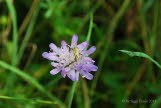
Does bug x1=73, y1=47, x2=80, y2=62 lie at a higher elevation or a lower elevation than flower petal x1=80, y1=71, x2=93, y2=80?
higher

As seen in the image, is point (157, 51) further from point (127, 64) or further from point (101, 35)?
point (101, 35)

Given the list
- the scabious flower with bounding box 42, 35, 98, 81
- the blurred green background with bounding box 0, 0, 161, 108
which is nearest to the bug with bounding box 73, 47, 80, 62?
the scabious flower with bounding box 42, 35, 98, 81

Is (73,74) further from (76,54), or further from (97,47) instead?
(97,47)

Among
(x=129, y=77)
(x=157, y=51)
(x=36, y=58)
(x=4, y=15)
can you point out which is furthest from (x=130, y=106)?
(x=4, y=15)

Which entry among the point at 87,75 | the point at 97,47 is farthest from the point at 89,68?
the point at 97,47

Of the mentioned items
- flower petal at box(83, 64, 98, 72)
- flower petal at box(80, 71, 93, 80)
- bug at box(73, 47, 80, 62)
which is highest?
bug at box(73, 47, 80, 62)

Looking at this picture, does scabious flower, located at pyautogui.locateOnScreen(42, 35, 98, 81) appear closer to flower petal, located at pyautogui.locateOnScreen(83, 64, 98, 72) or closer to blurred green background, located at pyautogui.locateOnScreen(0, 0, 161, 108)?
flower petal, located at pyautogui.locateOnScreen(83, 64, 98, 72)

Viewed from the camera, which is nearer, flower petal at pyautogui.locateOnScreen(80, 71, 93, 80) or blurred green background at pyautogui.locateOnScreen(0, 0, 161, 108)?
flower petal at pyautogui.locateOnScreen(80, 71, 93, 80)
